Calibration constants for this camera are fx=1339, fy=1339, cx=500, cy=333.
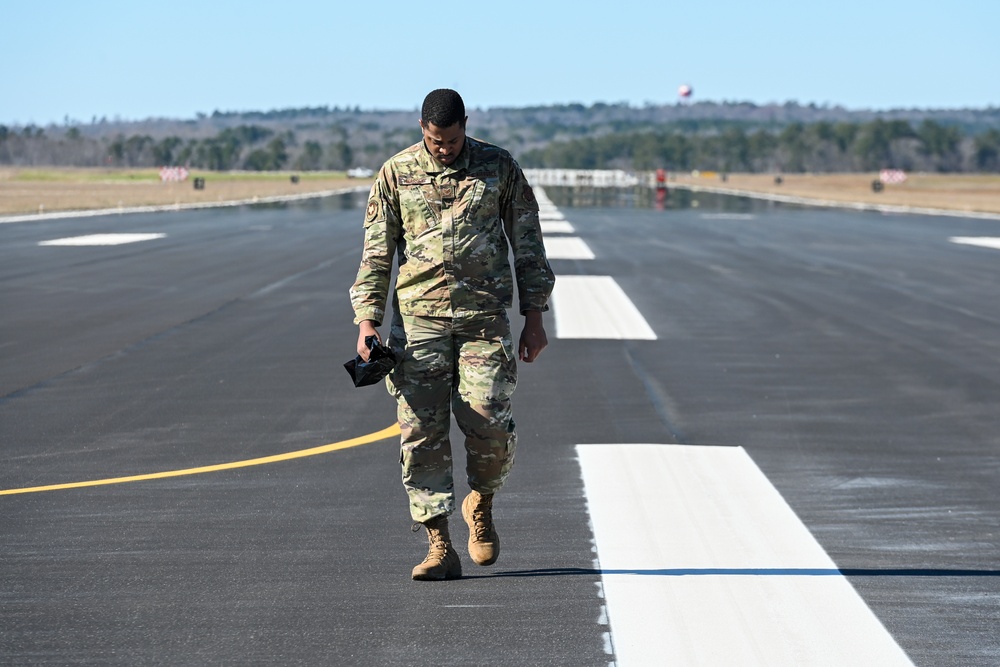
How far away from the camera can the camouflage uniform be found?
A: 5500 mm

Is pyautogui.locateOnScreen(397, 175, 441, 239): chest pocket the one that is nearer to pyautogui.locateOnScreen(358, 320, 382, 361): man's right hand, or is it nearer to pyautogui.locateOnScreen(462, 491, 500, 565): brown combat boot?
pyautogui.locateOnScreen(358, 320, 382, 361): man's right hand

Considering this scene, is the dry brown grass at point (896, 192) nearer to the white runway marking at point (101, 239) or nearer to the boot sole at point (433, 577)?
the white runway marking at point (101, 239)

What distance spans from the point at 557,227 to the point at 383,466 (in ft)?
103

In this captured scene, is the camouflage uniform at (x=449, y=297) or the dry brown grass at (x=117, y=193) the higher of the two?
the camouflage uniform at (x=449, y=297)

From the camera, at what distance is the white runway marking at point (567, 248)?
2695cm

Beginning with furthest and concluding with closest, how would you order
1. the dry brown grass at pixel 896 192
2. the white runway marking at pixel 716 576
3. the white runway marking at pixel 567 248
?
the dry brown grass at pixel 896 192, the white runway marking at pixel 567 248, the white runway marking at pixel 716 576

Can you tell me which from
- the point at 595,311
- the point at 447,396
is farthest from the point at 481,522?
the point at 595,311

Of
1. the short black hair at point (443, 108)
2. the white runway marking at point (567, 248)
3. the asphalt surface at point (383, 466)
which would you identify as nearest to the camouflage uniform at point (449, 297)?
the short black hair at point (443, 108)

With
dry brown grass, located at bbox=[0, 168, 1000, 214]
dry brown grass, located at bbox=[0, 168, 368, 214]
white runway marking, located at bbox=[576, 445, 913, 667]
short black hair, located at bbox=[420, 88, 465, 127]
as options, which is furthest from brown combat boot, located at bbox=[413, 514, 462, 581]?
dry brown grass, located at bbox=[0, 168, 368, 214]

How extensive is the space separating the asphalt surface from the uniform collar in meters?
1.73

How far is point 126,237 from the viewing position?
33281mm

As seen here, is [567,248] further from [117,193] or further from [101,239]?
[117,193]

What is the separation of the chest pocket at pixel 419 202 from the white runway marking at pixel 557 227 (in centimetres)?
3009

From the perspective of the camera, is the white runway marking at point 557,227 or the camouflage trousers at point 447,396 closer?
the camouflage trousers at point 447,396
